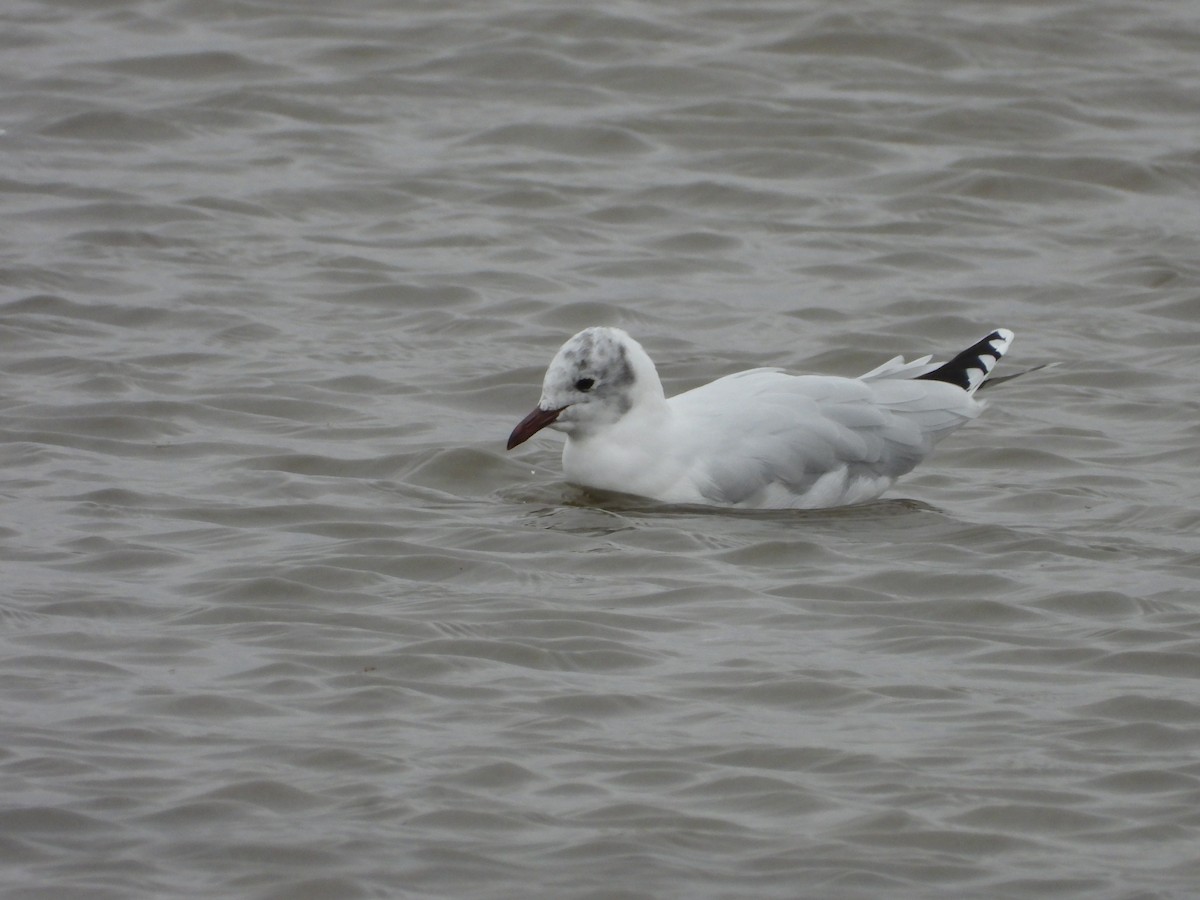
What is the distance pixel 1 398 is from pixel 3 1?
5939 millimetres

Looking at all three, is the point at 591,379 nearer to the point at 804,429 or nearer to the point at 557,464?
the point at 557,464

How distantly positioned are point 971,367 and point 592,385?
157 centimetres

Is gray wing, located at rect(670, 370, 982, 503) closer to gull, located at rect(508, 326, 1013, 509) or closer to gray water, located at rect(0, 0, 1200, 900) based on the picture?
gull, located at rect(508, 326, 1013, 509)

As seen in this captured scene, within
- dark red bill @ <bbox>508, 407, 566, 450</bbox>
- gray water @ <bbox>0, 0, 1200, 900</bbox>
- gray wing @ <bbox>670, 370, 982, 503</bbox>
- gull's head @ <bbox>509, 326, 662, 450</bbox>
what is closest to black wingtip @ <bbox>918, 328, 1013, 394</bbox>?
gray wing @ <bbox>670, 370, 982, 503</bbox>

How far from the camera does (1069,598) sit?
22.5 feet

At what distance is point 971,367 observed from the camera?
8.55 meters

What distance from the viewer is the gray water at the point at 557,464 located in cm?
527

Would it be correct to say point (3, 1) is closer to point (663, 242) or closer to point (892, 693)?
point (663, 242)

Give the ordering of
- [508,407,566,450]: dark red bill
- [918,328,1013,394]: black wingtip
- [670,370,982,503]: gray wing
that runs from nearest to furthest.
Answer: [670,370,982,503]: gray wing
[508,407,566,450]: dark red bill
[918,328,1013,394]: black wingtip

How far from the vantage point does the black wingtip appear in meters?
8.51

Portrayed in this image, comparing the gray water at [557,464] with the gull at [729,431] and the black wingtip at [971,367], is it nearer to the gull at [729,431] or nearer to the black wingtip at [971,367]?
the gull at [729,431]

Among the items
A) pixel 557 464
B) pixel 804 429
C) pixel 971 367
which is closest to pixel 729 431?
pixel 804 429

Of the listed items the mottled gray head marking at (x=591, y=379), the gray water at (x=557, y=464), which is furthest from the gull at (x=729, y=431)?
the gray water at (x=557, y=464)

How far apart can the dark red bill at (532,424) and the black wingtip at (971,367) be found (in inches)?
60.2
